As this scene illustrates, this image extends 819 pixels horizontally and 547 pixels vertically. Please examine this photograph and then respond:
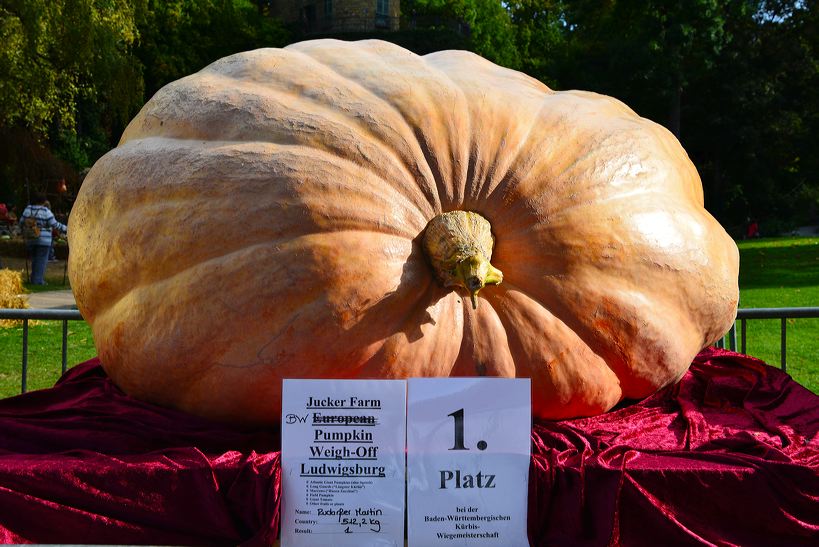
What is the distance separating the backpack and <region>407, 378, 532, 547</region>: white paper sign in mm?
11897

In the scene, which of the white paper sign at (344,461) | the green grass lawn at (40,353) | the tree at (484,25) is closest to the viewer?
the white paper sign at (344,461)

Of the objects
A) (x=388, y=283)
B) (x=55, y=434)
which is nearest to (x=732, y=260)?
(x=388, y=283)

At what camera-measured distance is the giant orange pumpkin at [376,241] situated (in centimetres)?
218

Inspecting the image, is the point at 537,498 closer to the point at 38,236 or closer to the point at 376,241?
the point at 376,241

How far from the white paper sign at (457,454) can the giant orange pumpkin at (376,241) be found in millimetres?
321

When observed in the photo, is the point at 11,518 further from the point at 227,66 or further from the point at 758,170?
the point at 758,170

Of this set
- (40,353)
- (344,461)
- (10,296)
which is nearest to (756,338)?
(40,353)

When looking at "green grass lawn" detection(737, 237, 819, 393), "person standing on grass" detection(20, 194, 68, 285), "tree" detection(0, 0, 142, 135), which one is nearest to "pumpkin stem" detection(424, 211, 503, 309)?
"green grass lawn" detection(737, 237, 819, 393)

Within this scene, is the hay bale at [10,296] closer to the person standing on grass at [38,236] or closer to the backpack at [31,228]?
the person standing on grass at [38,236]

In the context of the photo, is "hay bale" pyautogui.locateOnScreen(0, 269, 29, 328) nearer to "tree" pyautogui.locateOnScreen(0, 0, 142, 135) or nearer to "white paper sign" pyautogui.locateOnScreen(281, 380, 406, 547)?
"tree" pyautogui.locateOnScreen(0, 0, 142, 135)

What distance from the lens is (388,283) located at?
2178 millimetres

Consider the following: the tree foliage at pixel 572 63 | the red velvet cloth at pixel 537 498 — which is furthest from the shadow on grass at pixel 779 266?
the red velvet cloth at pixel 537 498

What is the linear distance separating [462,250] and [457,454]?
1.71 ft

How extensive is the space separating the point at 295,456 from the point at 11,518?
0.74 metres
